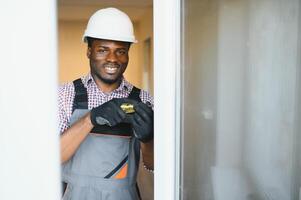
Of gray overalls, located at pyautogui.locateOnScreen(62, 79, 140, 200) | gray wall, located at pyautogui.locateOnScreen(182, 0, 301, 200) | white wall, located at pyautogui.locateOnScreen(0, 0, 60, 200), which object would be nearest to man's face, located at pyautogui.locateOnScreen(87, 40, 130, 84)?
gray overalls, located at pyautogui.locateOnScreen(62, 79, 140, 200)

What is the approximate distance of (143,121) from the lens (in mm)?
1175

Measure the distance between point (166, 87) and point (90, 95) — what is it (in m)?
0.61

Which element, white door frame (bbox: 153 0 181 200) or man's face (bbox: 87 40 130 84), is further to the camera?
man's face (bbox: 87 40 130 84)

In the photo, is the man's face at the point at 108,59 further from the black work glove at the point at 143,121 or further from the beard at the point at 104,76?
the black work glove at the point at 143,121

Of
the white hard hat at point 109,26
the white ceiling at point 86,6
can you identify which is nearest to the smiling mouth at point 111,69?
the white hard hat at point 109,26

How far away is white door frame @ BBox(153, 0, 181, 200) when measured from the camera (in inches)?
33.1

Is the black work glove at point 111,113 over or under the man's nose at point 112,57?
under

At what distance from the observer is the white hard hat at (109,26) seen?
1281 millimetres

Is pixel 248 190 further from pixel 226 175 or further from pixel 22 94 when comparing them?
pixel 22 94

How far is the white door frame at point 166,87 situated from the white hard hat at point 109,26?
46 centimetres

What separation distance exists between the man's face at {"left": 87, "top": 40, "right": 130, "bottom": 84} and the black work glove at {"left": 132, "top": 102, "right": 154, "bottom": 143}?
0.78 feet

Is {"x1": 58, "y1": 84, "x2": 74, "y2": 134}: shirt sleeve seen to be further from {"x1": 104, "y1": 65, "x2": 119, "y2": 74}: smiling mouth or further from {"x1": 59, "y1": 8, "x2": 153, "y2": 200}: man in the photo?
{"x1": 104, "y1": 65, "x2": 119, "y2": 74}: smiling mouth

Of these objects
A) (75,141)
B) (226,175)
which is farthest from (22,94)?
(226,175)

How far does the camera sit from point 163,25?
0.84 m
